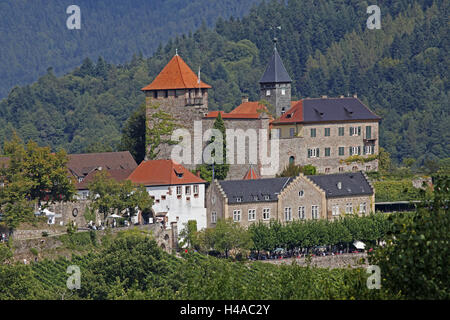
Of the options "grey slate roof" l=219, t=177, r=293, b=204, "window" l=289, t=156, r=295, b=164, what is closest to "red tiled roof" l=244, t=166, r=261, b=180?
"grey slate roof" l=219, t=177, r=293, b=204

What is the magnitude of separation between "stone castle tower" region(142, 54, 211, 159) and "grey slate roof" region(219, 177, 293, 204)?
662cm

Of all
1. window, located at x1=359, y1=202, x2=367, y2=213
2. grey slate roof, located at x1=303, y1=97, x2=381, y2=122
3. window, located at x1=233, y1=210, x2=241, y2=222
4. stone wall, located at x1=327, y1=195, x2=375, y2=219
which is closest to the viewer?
window, located at x1=233, y1=210, x2=241, y2=222

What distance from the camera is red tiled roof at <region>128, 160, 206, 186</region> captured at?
251 ft

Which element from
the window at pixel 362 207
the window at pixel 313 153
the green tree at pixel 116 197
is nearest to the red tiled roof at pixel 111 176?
the green tree at pixel 116 197

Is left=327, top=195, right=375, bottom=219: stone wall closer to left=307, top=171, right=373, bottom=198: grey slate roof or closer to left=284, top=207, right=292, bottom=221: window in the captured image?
left=307, top=171, right=373, bottom=198: grey slate roof

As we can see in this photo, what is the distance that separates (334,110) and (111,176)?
1832 cm

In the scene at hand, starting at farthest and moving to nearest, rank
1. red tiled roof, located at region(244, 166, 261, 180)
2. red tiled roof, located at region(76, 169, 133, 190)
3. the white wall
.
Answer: red tiled roof, located at region(244, 166, 261, 180), red tiled roof, located at region(76, 169, 133, 190), the white wall

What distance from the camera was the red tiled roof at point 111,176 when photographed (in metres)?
77.5

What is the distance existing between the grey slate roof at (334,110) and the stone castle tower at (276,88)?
7.23 ft

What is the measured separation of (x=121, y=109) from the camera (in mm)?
195500

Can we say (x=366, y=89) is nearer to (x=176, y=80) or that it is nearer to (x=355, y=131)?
(x=355, y=131)

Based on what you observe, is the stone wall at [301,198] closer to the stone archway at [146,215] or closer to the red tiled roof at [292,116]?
the red tiled roof at [292,116]

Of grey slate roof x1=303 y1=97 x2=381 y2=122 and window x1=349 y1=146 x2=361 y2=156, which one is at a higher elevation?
grey slate roof x1=303 y1=97 x2=381 y2=122

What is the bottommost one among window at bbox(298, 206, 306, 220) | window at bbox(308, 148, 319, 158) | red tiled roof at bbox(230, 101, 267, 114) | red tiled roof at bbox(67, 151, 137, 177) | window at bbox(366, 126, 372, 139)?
window at bbox(298, 206, 306, 220)
